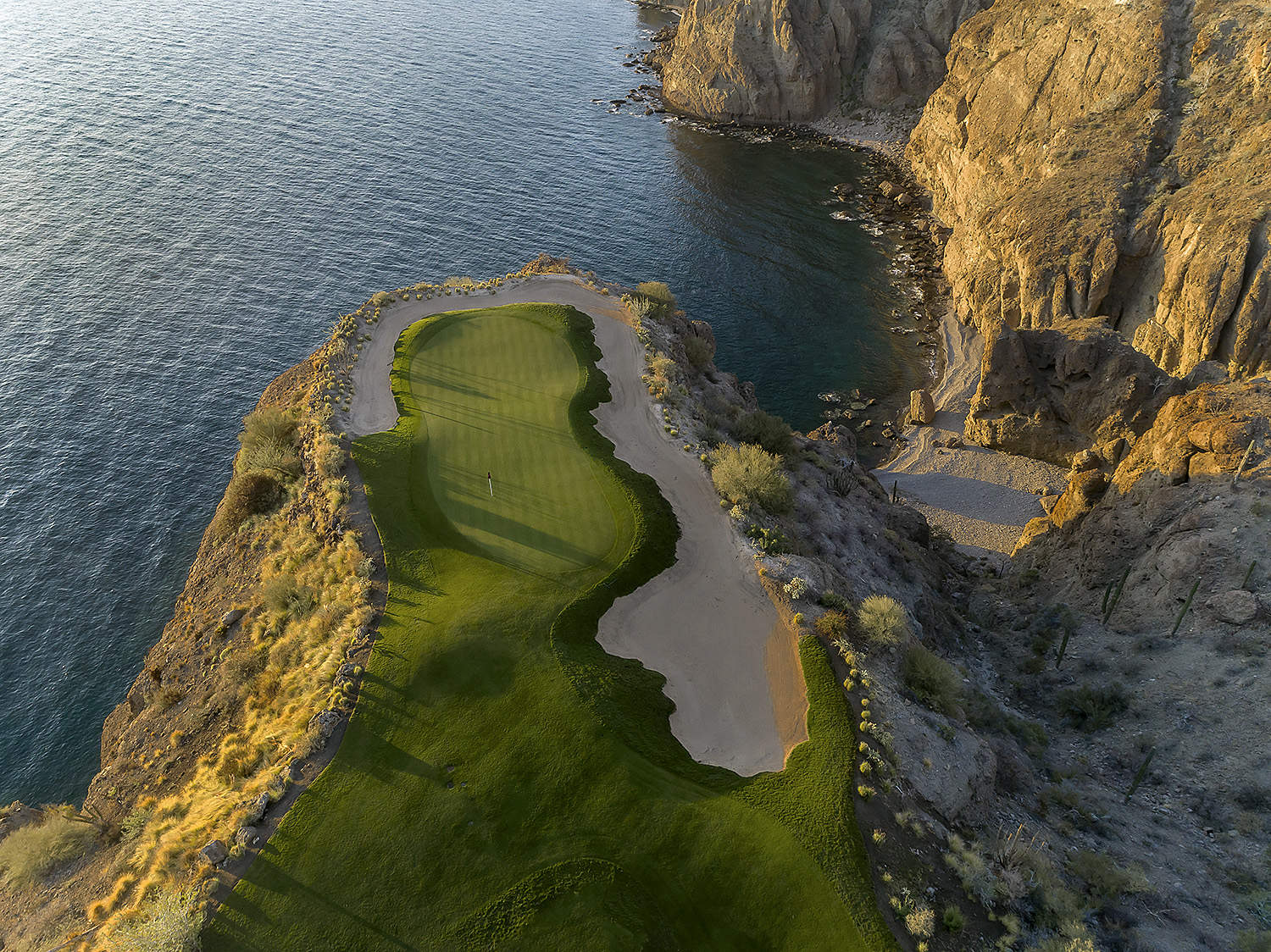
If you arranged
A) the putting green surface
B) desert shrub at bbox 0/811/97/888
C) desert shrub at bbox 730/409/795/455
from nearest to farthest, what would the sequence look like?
desert shrub at bbox 0/811/97/888
the putting green surface
desert shrub at bbox 730/409/795/455

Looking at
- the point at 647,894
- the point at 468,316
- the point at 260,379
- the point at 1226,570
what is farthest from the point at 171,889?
the point at 260,379

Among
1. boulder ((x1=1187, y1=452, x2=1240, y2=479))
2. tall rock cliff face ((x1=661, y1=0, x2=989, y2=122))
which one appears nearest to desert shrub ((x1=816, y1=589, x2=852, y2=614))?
boulder ((x1=1187, y1=452, x2=1240, y2=479))

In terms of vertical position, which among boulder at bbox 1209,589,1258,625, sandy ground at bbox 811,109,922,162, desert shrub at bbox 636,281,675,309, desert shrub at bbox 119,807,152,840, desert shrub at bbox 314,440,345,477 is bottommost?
desert shrub at bbox 119,807,152,840

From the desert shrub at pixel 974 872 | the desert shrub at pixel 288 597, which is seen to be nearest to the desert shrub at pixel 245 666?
the desert shrub at pixel 288 597

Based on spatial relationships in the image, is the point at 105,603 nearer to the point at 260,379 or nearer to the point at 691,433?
the point at 260,379

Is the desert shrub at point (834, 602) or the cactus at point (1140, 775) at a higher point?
the desert shrub at point (834, 602)

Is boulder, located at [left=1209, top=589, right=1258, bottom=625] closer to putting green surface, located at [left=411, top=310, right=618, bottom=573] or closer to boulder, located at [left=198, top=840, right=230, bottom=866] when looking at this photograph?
Result: putting green surface, located at [left=411, top=310, right=618, bottom=573]

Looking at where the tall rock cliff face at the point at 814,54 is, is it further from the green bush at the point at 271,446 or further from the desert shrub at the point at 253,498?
the desert shrub at the point at 253,498
